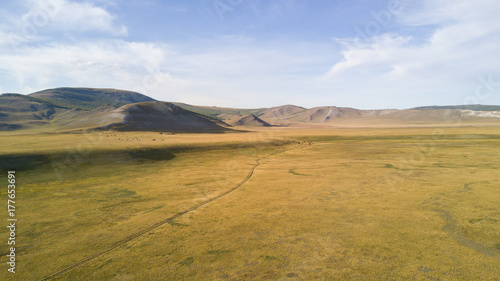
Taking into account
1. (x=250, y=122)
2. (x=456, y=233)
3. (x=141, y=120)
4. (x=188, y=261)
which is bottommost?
(x=188, y=261)

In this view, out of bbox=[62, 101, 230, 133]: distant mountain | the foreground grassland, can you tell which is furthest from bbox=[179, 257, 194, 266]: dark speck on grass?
bbox=[62, 101, 230, 133]: distant mountain

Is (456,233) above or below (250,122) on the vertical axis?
below

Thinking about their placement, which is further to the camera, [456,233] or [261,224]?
[261,224]

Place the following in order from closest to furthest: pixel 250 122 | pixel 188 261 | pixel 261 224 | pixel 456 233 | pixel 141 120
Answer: pixel 188 261
pixel 456 233
pixel 261 224
pixel 141 120
pixel 250 122

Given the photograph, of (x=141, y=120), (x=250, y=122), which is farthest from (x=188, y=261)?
(x=250, y=122)

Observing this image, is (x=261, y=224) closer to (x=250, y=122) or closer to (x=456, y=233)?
(x=456, y=233)

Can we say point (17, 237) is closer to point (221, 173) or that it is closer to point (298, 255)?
point (298, 255)

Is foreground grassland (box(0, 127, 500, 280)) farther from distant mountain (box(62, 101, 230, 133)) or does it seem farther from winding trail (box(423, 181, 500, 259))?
distant mountain (box(62, 101, 230, 133))

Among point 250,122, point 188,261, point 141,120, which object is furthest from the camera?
point 250,122
